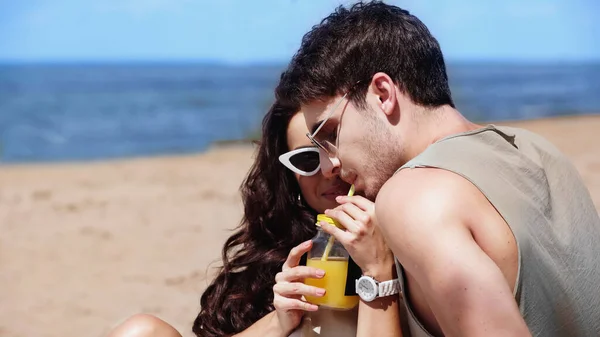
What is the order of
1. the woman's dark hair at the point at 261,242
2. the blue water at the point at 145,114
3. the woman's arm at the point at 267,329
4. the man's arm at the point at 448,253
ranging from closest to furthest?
1. the man's arm at the point at 448,253
2. the woman's arm at the point at 267,329
3. the woman's dark hair at the point at 261,242
4. the blue water at the point at 145,114

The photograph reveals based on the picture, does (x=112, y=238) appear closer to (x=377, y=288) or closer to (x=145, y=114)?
(x=377, y=288)

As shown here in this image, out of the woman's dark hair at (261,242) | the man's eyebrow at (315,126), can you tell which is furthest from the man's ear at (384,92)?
the woman's dark hair at (261,242)

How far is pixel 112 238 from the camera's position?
7.53 m

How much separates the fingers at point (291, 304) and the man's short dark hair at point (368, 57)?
0.61 meters

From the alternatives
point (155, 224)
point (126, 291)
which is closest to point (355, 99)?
point (126, 291)

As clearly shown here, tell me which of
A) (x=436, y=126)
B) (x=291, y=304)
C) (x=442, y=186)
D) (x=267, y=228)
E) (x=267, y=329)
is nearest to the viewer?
(x=442, y=186)

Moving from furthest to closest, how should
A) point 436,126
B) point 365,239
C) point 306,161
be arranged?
point 306,161 < point 436,126 < point 365,239

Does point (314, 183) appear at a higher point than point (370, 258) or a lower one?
lower

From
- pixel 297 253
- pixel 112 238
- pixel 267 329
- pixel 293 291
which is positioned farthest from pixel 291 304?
pixel 112 238

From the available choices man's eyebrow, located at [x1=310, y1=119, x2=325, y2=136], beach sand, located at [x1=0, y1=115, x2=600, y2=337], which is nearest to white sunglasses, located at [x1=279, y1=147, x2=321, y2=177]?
man's eyebrow, located at [x1=310, y1=119, x2=325, y2=136]

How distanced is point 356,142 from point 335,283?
0.42 metres

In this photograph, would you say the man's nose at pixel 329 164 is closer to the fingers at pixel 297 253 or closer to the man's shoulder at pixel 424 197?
the fingers at pixel 297 253

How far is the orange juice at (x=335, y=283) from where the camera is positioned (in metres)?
2.33

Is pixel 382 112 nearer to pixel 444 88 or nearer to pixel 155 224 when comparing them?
pixel 444 88
